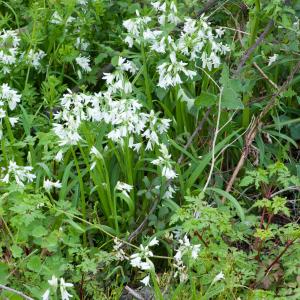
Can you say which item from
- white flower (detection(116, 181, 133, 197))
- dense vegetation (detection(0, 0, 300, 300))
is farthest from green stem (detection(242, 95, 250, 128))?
white flower (detection(116, 181, 133, 197))

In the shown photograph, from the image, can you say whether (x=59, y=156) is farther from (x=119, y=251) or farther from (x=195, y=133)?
(x=195, y=133)

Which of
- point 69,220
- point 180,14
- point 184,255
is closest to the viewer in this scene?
point 184,255

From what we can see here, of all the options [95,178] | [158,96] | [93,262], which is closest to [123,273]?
[93,262]

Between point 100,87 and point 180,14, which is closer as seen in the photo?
point 180,14

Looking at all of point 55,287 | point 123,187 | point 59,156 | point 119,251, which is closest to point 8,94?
point 59,156

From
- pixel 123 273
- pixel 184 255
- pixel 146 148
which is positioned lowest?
pixel 123 273

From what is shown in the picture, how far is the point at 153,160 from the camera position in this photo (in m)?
3.51

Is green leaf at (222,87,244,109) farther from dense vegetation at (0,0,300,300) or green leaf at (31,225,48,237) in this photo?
green leaf at (31,225,48,237)

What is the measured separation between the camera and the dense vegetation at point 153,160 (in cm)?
320

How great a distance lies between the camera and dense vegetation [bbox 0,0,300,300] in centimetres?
320

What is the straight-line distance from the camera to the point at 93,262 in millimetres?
3232

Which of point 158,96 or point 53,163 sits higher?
point 158,96

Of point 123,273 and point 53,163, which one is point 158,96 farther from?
point 123,273

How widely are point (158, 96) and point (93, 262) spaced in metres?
1.24
